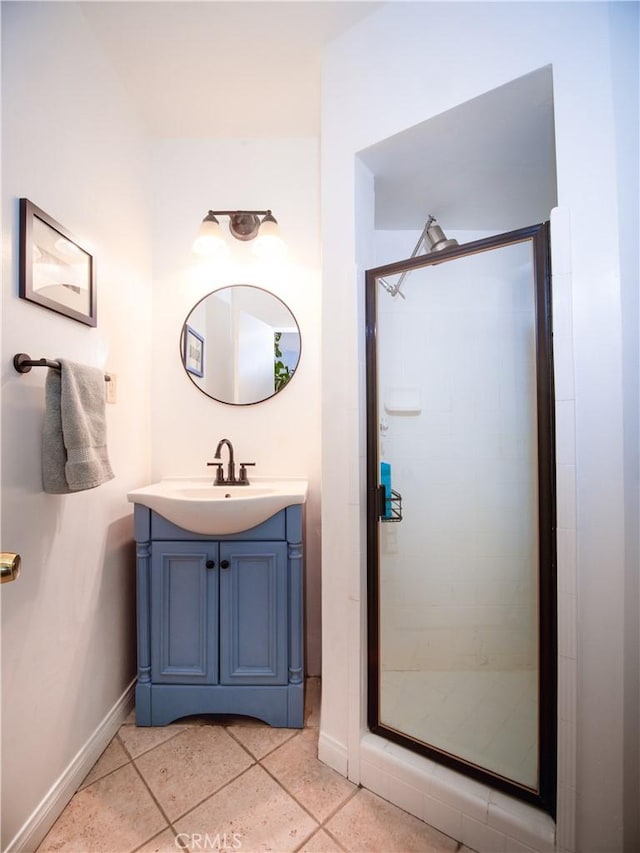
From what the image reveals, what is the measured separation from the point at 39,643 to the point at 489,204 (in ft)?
7.64

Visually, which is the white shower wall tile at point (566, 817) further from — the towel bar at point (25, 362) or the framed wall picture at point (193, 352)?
the framed wall picture at point (193, 352)

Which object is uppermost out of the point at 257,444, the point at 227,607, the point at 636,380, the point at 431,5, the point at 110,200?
the point at 431,5

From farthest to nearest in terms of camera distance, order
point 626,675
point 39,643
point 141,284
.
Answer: point 141,284, point 39,643, point 626,675

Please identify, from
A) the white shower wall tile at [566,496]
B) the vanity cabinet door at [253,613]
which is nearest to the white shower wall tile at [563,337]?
the white shower wall tile at [566,496]

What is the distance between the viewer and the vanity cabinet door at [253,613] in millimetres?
1403

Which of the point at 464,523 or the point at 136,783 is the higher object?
the point at 464,523

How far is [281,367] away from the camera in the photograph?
5.98ft

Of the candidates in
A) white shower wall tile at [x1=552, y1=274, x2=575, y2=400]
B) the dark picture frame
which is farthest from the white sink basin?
white shower wall tile at [x1=552, y1=274, x2=575, y2=400]

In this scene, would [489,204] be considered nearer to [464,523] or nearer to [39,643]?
[464,523]

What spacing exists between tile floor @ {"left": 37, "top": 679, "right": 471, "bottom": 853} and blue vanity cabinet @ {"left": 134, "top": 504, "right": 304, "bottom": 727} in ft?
0.36

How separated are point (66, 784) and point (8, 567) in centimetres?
91

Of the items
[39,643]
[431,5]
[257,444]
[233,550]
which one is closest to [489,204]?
[431,5]

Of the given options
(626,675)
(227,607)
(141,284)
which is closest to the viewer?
(626,675)

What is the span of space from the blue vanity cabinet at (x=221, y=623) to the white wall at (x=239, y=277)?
0.45 meters
